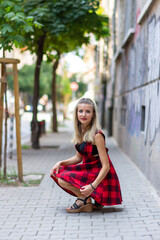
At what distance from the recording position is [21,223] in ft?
16.0

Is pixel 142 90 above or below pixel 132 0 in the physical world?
below

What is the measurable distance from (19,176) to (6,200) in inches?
50.2

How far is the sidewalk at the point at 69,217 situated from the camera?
14.4 feet

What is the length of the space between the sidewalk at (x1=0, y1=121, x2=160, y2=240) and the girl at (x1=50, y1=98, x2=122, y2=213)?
22 cm

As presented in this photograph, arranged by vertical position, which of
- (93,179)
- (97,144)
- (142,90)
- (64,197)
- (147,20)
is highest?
(147,20)

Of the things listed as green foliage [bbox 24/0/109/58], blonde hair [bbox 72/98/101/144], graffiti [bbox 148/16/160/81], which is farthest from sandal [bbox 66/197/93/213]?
green foliage [bbox 24/0/109/58]

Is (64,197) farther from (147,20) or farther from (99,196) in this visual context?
(147,20)

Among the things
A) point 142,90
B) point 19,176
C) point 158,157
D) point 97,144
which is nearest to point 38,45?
point 142,90

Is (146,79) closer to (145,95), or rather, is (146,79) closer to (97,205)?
(145,95)

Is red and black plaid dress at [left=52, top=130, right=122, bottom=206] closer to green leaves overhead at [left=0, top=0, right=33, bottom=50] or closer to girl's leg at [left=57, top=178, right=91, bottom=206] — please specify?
girl's leg at [left=57, top=178, right=91, bottom=206]

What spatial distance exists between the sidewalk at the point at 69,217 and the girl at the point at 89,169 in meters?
0.22

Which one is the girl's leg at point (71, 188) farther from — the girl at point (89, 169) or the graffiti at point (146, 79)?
the graffiti at point (146, 79)

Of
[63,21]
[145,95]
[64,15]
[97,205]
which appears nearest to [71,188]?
[97,205]

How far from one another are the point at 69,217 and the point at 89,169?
2.10 feet
